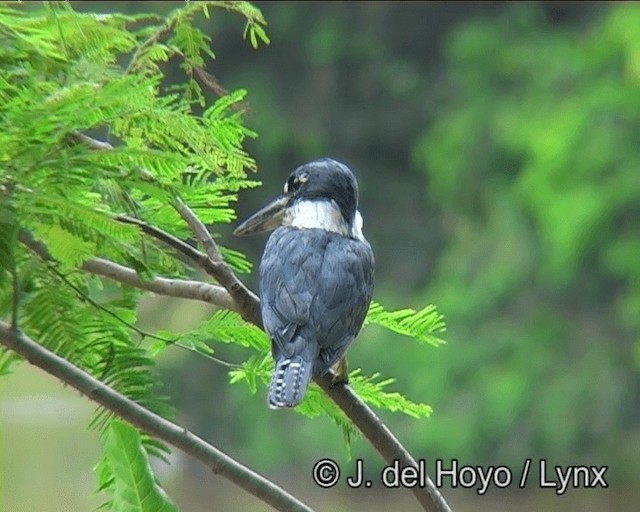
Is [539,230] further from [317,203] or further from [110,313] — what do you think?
[110,313]

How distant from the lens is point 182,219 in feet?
1.69

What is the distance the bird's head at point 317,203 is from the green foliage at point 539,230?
144cm

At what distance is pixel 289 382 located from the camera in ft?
1.80

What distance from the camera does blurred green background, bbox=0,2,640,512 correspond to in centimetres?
214

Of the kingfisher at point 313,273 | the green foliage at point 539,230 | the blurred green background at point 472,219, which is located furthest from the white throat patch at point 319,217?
the green foliage at point 539,230

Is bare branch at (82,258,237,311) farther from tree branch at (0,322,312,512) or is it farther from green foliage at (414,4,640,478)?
green foliage at (414,4,640,478)

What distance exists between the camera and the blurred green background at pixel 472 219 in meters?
2.14

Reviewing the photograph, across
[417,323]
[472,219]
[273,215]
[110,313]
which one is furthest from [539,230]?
[110,313]

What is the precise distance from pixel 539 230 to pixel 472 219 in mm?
182

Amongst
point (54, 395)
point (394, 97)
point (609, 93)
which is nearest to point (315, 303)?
→ point (54, 395)

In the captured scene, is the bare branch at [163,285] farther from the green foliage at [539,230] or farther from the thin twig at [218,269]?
the green foliage at [539,230]

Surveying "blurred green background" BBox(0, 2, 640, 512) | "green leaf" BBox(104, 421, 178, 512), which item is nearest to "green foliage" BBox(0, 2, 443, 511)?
"green leaf" BBox(104, 421, 178, 512)

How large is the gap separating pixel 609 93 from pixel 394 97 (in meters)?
0.46

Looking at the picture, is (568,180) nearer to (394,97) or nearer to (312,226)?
(394,97)
